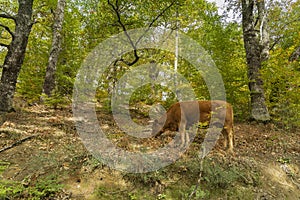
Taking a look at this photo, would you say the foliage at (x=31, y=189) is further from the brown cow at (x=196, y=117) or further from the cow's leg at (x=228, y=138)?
the cow's leg at (x=228, y=138)

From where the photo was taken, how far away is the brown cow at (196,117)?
5607mm

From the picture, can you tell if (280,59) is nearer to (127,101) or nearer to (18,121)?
(127,101)

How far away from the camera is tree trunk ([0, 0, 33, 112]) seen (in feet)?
20.8

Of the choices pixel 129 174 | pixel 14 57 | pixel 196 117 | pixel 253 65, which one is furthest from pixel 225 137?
pixel 14 57

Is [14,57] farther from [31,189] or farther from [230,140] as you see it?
[230,140]

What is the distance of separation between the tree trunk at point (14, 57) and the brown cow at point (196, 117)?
185 inches

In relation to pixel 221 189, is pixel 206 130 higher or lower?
higher

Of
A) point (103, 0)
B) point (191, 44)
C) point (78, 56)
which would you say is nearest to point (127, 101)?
point (78, 56)

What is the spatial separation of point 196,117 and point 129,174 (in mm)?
2803

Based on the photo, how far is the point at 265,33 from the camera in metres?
10.1

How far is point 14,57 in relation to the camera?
6473 mm

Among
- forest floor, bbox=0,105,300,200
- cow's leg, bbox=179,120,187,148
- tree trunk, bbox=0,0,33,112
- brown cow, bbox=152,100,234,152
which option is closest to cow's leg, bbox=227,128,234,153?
brown cow, bbox=152,100,234,152

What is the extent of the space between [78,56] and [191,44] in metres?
9.37

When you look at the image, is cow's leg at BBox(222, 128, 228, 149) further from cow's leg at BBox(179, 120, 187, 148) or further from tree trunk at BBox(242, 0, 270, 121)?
tree trunk at BBox(242, 0, 270, 121)
